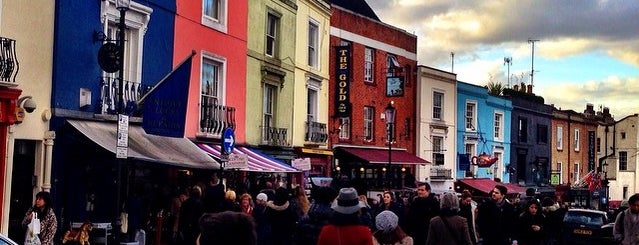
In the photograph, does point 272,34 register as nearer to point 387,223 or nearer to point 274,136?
point 274,136

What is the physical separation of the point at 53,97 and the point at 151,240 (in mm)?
4366

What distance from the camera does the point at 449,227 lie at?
A: 11.1 meters

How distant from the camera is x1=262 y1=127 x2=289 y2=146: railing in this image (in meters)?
28.8

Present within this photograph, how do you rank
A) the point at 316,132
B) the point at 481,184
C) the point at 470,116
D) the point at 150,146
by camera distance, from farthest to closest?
the point at 470,116 → the point at 481,184 → the point at 316,132 → the point at 150,146

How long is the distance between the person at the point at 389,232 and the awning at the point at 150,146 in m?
9.26

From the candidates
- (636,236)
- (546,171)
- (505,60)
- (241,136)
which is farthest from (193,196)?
(505,60)

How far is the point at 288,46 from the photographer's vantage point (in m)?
30.3

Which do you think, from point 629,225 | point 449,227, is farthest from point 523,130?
point 449,227

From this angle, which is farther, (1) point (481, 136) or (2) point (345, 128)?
(1) point (481, 136)

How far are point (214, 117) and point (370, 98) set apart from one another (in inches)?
518

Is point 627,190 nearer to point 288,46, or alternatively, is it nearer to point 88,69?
point 288,46

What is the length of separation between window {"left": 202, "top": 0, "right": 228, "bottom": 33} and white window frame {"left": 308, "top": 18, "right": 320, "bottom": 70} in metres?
7.17

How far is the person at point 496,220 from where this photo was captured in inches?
604

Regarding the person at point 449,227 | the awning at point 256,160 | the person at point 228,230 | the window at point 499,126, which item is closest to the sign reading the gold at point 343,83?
the awning at point 256,160
